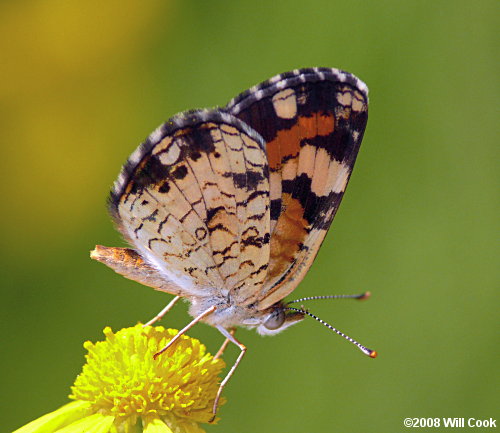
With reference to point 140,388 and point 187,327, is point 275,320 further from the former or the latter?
point 140,388

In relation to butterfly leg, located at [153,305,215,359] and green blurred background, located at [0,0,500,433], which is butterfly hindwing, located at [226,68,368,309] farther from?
green blurred background, located at [0,0,500,433]

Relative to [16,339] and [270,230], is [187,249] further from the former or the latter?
[16,339]

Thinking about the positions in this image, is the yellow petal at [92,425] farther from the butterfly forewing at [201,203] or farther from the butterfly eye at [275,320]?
the butterfly eye at [275,320]

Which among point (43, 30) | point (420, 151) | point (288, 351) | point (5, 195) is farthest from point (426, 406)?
point (43, 30)

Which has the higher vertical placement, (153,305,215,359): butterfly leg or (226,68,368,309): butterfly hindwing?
(226,68,368,309): butterfly hindwing

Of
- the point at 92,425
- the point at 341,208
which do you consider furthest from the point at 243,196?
the point at 341,208

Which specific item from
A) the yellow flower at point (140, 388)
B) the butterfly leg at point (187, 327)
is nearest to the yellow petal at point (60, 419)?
the yellow flower at point (140, 388)

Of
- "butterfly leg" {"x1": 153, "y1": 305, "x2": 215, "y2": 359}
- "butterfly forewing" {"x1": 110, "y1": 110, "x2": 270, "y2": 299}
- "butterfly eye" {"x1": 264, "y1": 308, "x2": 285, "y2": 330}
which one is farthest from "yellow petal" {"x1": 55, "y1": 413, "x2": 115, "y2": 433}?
"butterfly eye" {"x1": 264, "y1": 308, "x2": 285, "y2": 330}
